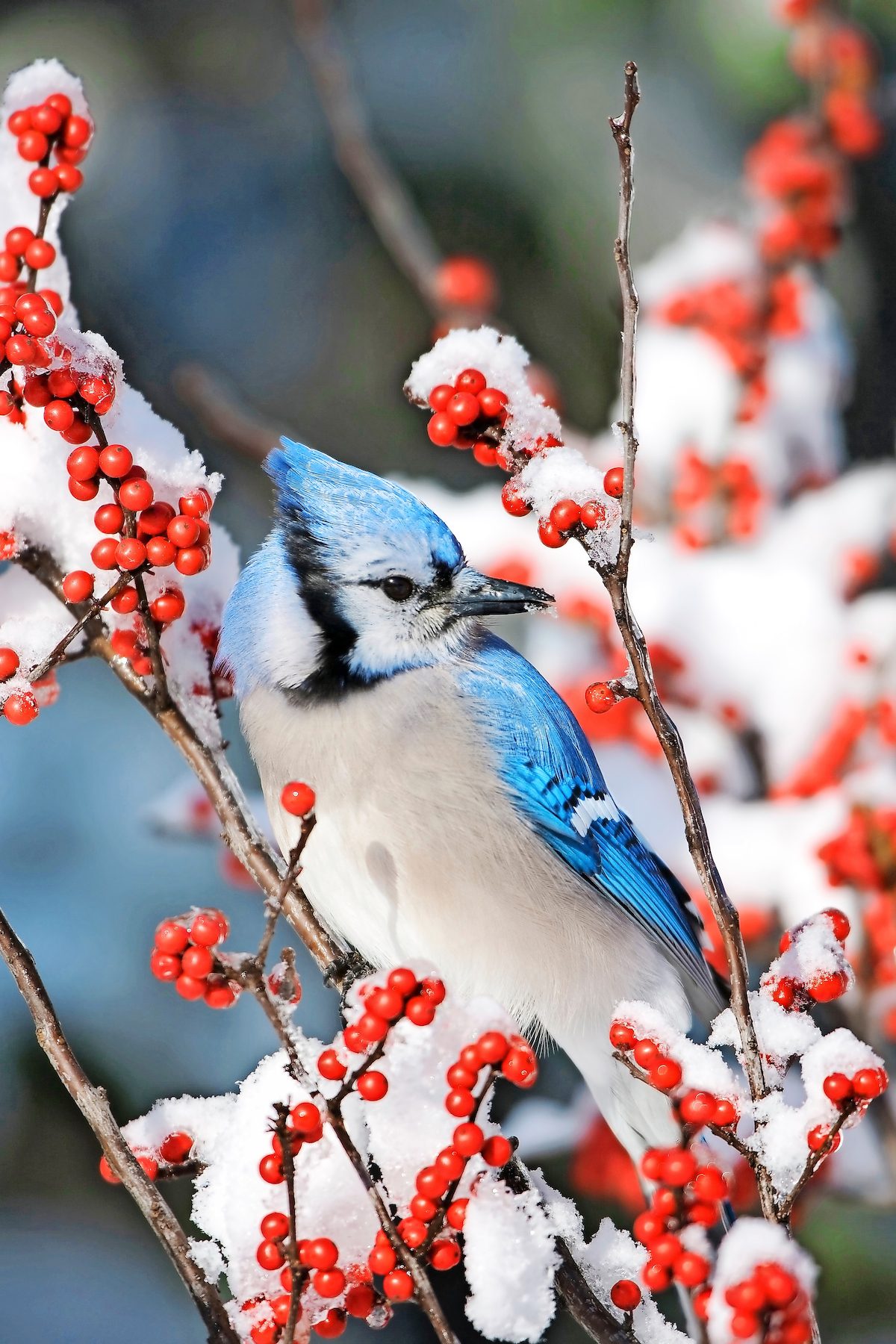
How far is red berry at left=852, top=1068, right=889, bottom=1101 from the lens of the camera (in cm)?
107

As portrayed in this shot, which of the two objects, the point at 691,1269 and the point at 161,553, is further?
the point at 161,553

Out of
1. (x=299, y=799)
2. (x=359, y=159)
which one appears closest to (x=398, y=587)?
(x=299, y=799)

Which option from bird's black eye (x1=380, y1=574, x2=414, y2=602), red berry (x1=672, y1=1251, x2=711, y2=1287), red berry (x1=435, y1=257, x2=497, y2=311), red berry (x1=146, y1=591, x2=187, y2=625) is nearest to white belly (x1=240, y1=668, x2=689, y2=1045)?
bird's black eye (x1=380, y1=574, x2=414, y2=602)

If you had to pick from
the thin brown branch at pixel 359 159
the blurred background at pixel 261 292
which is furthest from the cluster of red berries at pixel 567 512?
the blurred background at pixel 261 292

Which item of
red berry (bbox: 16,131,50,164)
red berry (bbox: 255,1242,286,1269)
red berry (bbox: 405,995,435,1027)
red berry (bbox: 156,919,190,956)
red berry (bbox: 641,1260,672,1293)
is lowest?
red berry (bbox: 255,1242,286,1269)

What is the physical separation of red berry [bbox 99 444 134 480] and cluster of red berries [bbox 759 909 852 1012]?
0.74 m

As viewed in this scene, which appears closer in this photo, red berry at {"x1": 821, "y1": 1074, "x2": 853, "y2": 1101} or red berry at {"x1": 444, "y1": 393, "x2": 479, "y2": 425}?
red berry at {"x1": 821, "y1": 1074, "x2": 853, "y2": 1101}

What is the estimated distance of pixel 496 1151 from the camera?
3.76 ft

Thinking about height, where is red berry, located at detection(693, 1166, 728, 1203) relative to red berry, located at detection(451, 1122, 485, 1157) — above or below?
above

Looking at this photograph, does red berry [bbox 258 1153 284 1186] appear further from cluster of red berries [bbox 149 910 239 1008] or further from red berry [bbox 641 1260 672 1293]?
red berry [bbox 641 1260 672 1293]

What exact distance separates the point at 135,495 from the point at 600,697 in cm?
46

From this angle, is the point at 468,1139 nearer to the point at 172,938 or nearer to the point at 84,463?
the point at 172,938

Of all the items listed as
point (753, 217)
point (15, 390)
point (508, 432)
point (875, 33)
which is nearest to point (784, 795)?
point (753, 217)

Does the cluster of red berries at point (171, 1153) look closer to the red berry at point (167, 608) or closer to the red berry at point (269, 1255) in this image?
the red berry at point (269, 1255)
